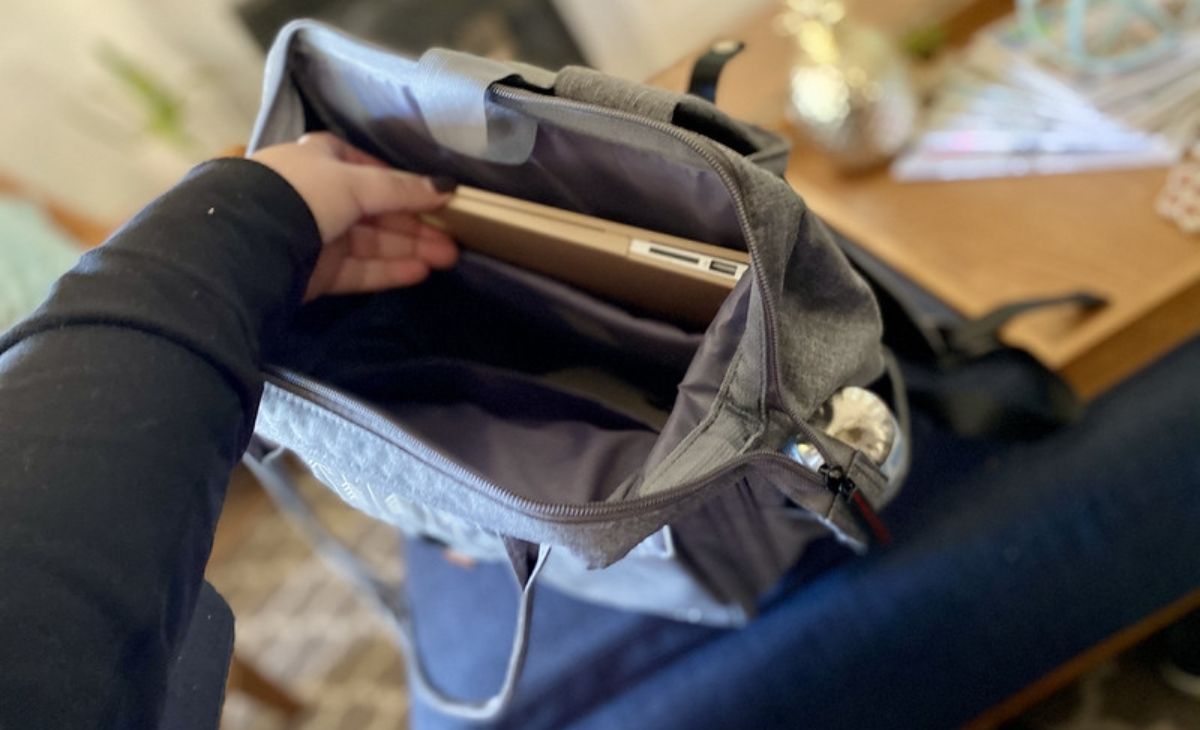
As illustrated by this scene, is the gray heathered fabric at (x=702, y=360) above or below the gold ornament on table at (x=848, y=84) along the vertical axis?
above

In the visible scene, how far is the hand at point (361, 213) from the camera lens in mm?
525

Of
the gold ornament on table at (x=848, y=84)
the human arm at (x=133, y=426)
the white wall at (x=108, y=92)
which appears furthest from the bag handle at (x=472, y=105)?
the white wall at (x=108, y=92)

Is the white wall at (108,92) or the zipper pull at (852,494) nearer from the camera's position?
the zipper pull at (852,494)

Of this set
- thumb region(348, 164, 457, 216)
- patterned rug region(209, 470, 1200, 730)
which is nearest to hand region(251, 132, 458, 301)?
thumb region(348, 164, 457, 216)

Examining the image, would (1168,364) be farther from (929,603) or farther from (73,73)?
(73,73)

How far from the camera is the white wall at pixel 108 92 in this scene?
1643mm

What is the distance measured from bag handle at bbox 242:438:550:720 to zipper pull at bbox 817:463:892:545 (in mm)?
166

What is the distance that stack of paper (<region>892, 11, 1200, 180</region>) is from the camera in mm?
812

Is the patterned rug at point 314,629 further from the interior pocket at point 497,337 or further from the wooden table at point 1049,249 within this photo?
the wooden table at point 1049,249

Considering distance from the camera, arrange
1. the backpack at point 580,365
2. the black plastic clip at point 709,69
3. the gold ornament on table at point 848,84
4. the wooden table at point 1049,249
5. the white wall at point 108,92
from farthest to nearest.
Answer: the white wall at point 108,92, the gold ornament on table at point 848,84, the wooden table at point 1049,249, the black plastic clip at point 709,69, the backpack at point 580,365

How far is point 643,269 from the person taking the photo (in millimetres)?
522

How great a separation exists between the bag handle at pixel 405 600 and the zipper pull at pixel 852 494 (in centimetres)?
17

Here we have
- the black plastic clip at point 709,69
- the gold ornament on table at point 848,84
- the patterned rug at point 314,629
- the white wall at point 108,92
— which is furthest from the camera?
the white wall at point 108,92

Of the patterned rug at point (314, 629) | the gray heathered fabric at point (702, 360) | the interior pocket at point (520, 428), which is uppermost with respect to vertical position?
the gray heathered fabric at point (702, 360)
